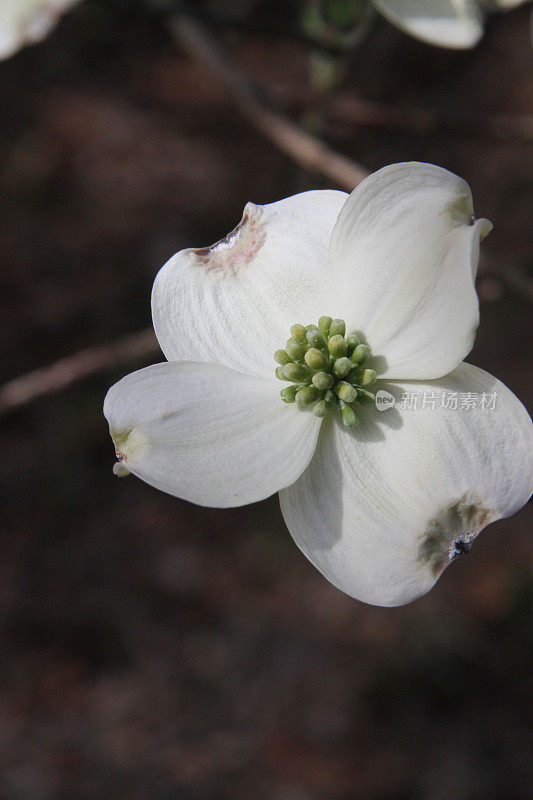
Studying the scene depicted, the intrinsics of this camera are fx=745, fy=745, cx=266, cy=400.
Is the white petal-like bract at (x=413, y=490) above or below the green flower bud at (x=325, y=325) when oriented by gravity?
below

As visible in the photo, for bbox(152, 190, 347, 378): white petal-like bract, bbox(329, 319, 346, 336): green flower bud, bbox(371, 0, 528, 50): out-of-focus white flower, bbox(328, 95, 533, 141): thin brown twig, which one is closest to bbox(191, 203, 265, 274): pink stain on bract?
bbox(152, 190, 347, 378): white petal-like bract

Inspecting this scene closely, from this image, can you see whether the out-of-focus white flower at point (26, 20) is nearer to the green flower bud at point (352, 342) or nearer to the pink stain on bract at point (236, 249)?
the pink stain on bract at point (236, 249)

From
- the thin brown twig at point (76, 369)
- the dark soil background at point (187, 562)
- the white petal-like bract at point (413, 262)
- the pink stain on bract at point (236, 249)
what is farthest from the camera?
the dark soil background at point (187, 562)

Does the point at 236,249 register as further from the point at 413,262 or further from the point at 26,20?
the point at 26,20

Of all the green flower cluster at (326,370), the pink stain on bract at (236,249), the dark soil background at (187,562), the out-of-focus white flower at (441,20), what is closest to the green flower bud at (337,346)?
the green flower cluster at (326,370)

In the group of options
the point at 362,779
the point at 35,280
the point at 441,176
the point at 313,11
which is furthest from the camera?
the point at 35,280

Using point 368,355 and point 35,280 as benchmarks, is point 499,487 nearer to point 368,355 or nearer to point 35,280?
point 368,355

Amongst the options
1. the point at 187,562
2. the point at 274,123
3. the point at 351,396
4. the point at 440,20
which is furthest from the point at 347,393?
the point at 187,562

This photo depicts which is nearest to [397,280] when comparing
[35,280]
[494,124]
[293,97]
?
[494,124]
